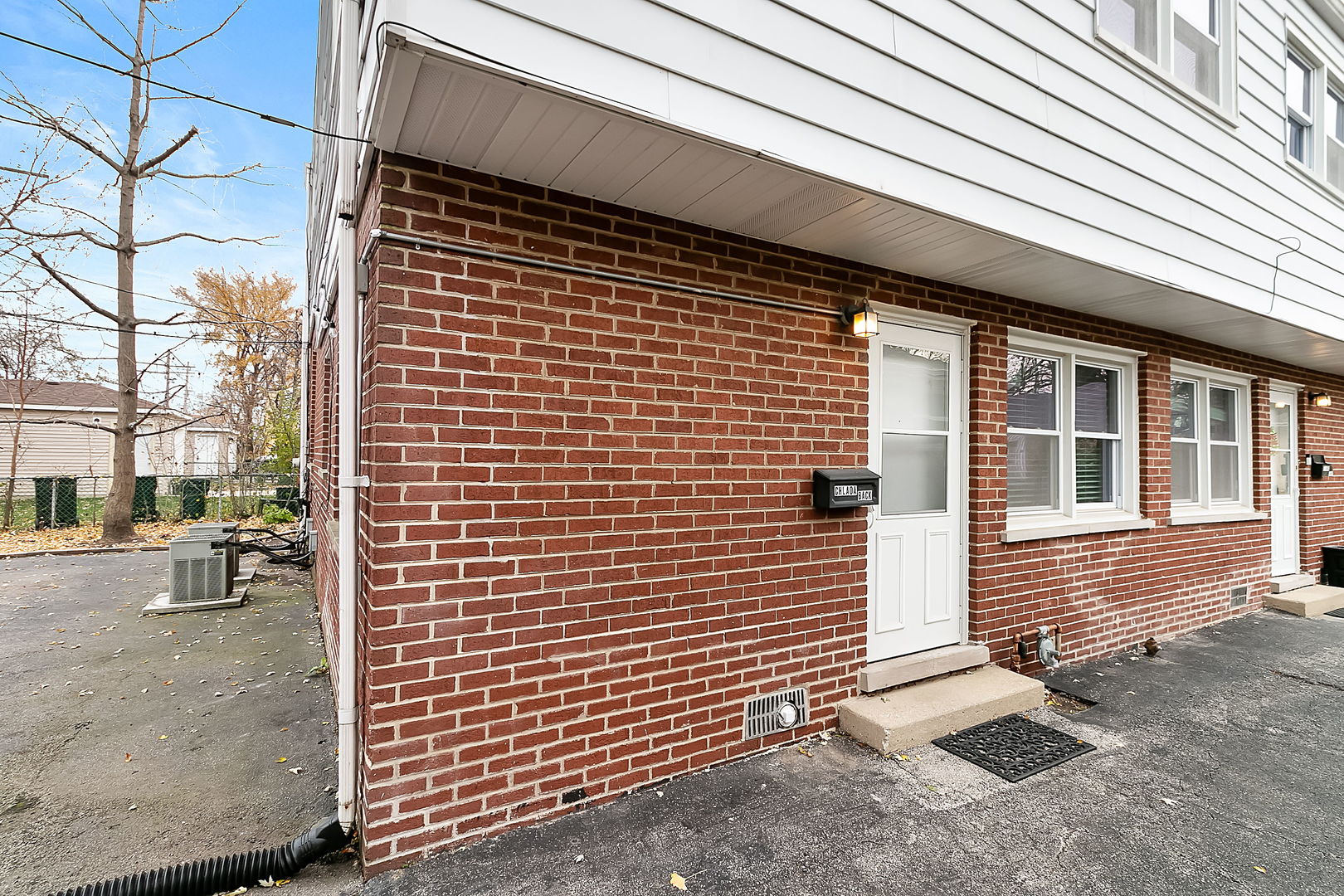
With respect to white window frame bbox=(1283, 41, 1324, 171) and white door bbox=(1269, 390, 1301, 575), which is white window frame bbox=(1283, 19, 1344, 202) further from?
white door bbox=(1269, 390, 1301, 575)

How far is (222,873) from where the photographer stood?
204 centimetres

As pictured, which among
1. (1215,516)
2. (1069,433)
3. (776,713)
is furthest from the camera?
(1215,516)

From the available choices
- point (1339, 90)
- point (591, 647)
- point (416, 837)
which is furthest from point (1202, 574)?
point (416, 837)

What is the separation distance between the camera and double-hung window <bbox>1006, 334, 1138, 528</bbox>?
4.33 metres

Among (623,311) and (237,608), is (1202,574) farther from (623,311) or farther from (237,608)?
(237,608)

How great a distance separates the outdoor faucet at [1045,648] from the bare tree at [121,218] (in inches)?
484

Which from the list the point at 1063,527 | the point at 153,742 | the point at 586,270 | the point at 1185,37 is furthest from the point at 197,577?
the point at 1185,37

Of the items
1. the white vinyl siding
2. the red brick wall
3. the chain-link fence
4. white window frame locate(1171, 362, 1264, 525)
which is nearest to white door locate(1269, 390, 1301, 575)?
white window frame locate(1171, 362, 1264, 525)

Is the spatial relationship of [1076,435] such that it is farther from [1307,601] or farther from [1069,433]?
[1307,601]

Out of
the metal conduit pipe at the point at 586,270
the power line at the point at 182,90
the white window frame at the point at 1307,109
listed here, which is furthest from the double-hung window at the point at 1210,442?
the power line at the point at 182,90

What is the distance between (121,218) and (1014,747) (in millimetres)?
14523

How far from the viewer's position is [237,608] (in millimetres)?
6012

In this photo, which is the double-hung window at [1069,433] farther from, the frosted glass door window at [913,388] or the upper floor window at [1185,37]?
the upper floor window at [1185,37]

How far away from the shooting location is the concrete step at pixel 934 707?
120 inches
